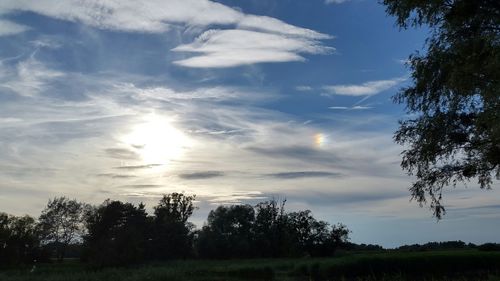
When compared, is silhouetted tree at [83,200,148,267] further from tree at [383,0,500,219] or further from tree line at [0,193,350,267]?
tree at [383,0,500,219]

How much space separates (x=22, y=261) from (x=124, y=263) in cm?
1464

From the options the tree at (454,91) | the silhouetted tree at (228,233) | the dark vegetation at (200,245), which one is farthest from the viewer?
the silhouetted tree at (228,233)

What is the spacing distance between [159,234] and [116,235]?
9968mm

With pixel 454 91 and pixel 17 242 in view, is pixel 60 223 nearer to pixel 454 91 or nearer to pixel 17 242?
pixel 17 242

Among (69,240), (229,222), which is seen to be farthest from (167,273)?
(69,240)

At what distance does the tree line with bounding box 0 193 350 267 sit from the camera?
68562 millimetres

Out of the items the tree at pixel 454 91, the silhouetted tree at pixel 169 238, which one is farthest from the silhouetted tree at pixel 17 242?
the tree at pixel 454 91

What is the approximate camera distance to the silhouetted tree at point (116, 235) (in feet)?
219

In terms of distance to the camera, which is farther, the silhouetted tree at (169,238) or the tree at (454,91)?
the silhouetted tree at (169,238)

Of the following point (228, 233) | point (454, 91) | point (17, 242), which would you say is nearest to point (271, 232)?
point (228, 233)

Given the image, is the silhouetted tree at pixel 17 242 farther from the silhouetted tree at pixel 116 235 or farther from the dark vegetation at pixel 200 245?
the silhouetted tree at pixel 116 235

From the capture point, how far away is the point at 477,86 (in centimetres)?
1123

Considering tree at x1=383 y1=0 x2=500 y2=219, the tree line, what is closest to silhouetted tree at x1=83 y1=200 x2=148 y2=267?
the tree line

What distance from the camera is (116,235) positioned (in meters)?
69.8
